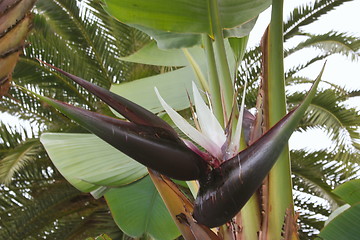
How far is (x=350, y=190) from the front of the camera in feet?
3.00

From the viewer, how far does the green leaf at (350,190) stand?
2.96ft

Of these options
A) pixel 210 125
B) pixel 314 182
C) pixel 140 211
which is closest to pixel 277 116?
Answer: pixel 210 125

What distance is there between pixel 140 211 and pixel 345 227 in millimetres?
833

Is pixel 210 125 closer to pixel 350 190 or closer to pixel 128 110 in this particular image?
pixel 128 110

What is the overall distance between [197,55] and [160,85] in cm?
16

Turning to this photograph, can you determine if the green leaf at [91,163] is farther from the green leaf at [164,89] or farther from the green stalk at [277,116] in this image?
the green stalk at [277,116]

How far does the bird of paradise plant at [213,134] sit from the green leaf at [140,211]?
1.85 ft

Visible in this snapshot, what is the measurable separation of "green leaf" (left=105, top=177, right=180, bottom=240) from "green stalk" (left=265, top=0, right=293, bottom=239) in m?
0.84

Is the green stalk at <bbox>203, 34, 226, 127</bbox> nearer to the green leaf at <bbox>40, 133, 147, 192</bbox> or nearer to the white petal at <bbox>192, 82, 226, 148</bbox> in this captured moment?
the white petal at <bbox>192, 82, 226, 148</bbox>

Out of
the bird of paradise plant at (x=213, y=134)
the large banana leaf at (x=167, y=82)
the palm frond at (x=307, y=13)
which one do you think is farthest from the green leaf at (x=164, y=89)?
the palm frond at (x=307, y=13)

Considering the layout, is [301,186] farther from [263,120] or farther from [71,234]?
[263,120]

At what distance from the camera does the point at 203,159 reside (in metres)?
0.57

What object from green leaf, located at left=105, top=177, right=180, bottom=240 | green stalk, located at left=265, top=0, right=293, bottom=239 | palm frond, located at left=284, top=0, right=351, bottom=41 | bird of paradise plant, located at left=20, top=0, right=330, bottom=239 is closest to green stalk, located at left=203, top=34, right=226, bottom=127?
bird of paradise plant, located at left=20, top=0, right=330, bottom=239

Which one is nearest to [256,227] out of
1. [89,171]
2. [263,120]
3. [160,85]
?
[263,120]
